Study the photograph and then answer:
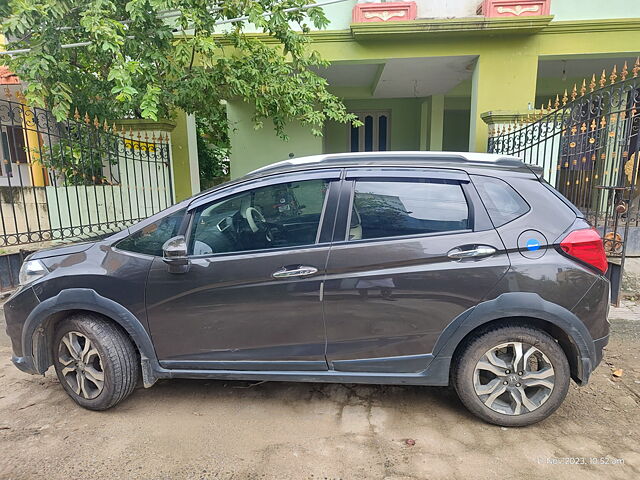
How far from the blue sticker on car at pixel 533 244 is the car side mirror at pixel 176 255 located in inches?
85.4

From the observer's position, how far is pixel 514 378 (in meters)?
2.44

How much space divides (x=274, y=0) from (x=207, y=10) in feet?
3.09

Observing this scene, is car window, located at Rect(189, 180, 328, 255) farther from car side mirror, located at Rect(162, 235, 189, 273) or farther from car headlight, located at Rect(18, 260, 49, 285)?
car headlight, located at Rect(18, 260, 49, 285)

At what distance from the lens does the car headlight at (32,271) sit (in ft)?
9.11

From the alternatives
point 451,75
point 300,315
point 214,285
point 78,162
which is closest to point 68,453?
point 214,285

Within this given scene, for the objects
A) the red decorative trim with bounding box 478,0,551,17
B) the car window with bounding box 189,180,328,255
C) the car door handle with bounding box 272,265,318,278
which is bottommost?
the car door handle with bounding box 272,265,318,278

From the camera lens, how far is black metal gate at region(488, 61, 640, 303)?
4375 mm

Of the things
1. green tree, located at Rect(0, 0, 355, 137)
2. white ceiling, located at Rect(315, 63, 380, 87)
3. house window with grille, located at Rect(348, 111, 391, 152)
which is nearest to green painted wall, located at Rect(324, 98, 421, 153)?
house window with grille, located at Rect(348, 111, 391, 152)

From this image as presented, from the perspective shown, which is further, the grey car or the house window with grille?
the house window with grille

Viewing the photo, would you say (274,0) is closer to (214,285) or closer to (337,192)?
(337,192)

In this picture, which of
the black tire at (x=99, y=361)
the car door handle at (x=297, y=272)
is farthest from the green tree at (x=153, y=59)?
the car door handle at (x=297, y=272)

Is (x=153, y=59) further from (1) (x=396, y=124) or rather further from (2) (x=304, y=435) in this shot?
(1) (x=396, y=124)

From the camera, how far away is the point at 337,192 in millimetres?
2588

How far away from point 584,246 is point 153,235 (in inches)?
110
